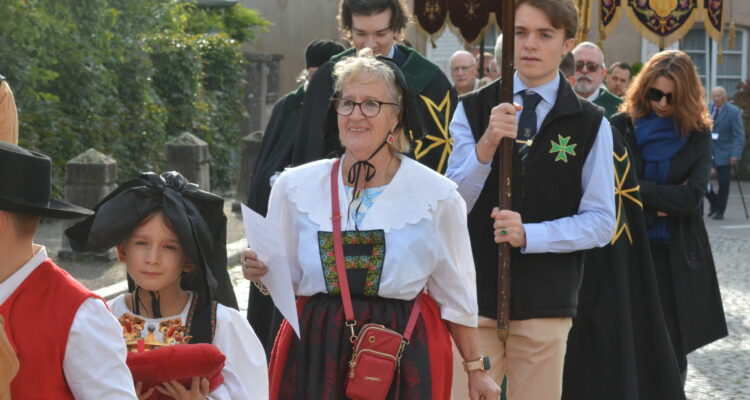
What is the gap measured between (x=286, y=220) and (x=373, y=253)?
0.37 meters

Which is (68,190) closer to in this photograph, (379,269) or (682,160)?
(682,160)

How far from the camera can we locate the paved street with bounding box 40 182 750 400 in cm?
845

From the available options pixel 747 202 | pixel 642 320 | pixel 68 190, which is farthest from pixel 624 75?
pixel 747 202

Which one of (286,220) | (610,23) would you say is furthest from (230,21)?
(286,220)

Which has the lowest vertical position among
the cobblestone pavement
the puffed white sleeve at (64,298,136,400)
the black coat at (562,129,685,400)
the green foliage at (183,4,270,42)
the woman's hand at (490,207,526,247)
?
the cobblestone pavement

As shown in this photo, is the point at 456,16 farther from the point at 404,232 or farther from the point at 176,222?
the point at 176,222

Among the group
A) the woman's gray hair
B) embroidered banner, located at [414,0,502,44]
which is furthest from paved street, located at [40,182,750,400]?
the woman's gray hair

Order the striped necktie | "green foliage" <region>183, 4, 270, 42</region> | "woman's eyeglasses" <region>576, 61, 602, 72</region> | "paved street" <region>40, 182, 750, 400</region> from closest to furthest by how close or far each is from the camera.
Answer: the striped necktie < "woman's eyeglasses" <region>576, 61, 602, 72</region> < "paved street" <region>40, 182, 750, 400</region> < "green foliage" <region>183, 4, 270, 42</region>

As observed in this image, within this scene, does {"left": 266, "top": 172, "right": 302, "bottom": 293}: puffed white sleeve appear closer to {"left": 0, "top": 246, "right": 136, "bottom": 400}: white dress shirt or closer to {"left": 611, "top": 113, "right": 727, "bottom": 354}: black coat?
{"left": 0, "top": 246, "right": 136, "bottom": 400}: white dress shirt

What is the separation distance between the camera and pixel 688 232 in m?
7.33

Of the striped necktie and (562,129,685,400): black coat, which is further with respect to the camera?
(562,129,685,400): black coat

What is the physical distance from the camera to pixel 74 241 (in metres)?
4.27

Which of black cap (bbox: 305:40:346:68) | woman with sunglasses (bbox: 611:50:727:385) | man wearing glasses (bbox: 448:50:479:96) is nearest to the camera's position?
woman with sunglasses (bbox: 611:50:727:385)

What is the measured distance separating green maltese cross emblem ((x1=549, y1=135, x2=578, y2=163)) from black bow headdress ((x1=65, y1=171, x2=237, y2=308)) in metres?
1.46
